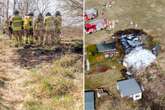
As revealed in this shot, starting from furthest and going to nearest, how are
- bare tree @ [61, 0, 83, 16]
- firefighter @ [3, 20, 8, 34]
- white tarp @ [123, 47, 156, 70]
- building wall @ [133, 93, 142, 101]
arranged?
bare tree @ [61, 0, 83, 16]
firefighter @ [3, 20, 8, 34]
white tarp @ [123, 47, 156, 70]
building wall @ [133, 93, 142, 101]

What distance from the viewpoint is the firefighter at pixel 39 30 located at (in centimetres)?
588

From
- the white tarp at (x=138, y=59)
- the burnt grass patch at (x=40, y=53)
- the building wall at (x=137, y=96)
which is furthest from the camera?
the burnt grass patch at (x=40, y=53)

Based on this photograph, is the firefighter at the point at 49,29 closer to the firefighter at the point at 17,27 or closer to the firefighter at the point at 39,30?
the firefighter at the point at 39,30

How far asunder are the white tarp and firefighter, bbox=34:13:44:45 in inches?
53.7

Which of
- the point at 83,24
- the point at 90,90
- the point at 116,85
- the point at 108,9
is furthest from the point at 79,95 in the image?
the point at 108,9

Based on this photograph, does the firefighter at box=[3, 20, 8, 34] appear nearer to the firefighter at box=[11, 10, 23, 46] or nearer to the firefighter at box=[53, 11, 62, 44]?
the firefighter at box=[11, 10, 23, 46]

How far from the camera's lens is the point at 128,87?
17.5ft

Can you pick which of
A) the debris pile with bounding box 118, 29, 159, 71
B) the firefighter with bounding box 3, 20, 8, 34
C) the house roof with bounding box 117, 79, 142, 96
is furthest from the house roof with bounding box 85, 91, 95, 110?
the firefighter with bounding box 3, 20, 8, 34

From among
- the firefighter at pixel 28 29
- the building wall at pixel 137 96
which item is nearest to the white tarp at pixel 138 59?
the building wall at pixel 137 96

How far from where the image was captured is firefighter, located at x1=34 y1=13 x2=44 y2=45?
19.3 ft

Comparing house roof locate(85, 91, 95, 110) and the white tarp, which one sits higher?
the white tarp

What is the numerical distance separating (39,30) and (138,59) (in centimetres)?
162

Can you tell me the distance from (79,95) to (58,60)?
66 cm

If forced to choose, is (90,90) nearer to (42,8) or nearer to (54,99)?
(54,99)
